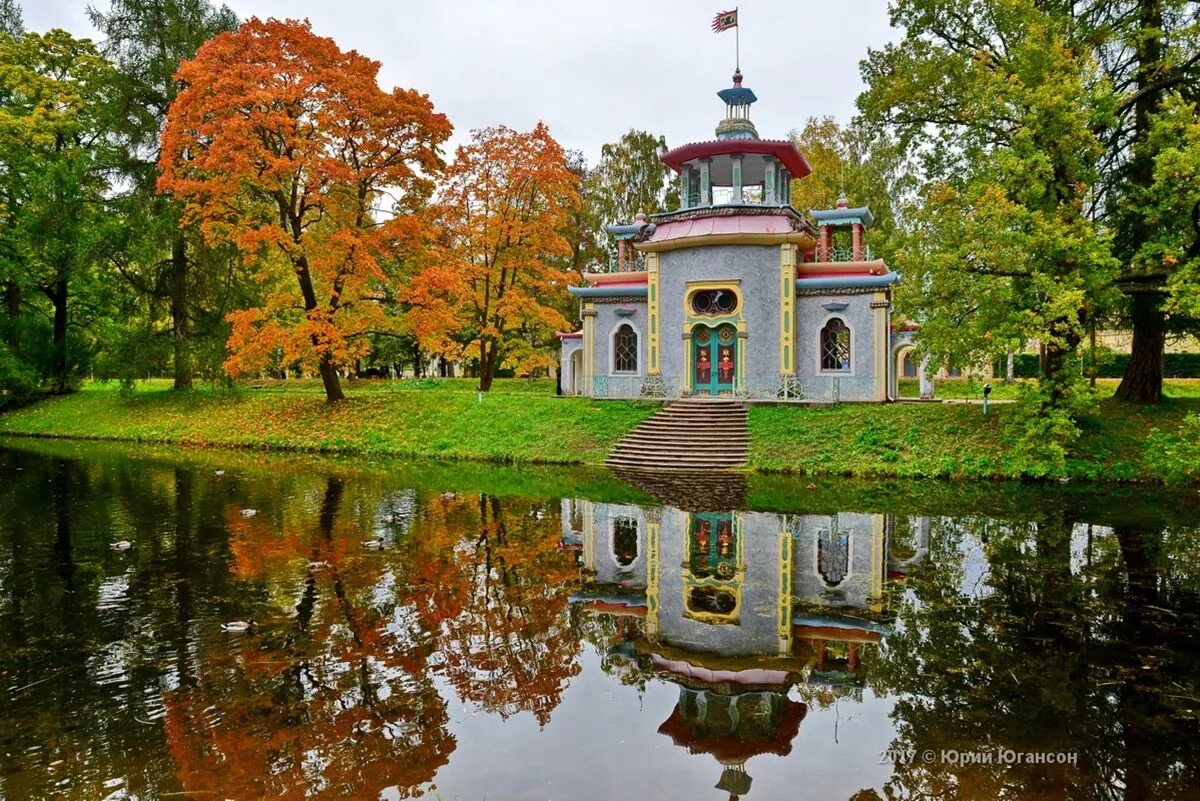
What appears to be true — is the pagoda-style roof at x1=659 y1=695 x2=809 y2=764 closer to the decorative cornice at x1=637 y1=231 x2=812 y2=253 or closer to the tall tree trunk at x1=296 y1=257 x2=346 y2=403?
the decorative cornice at x1=637 y1=231 x2=812 y2=253

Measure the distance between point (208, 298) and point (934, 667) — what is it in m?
29.5

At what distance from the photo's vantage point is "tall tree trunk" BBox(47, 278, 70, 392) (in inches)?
1237

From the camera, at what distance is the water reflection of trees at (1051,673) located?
490 cm

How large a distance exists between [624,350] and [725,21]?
1105 cm

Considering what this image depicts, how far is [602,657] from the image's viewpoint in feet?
23.1

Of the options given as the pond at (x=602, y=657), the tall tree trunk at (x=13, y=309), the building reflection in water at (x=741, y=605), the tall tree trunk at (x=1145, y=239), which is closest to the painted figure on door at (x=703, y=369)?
the tall tree trunk at (x=1145, y=239)

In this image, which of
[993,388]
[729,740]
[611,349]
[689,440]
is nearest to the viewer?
[729,740]

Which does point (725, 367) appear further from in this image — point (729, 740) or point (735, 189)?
point (729, 740)

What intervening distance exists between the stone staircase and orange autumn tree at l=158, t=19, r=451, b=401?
9909mm

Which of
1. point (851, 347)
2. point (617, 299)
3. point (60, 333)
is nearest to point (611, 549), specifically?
point (851, 347)

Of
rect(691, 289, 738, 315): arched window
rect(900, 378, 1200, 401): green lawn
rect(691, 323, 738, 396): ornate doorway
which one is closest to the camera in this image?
rect(691, 289, 738, 315): arched window

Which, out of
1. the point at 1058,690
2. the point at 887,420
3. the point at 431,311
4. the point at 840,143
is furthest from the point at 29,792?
the point at 840,143

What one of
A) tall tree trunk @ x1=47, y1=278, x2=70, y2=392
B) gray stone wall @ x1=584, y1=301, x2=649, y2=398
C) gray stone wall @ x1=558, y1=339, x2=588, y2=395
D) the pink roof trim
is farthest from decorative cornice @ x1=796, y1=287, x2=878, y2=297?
tall tree trunk @ x1=47, y1=278, x2=70, y2=392

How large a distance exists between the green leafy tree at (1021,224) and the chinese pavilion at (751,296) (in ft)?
14.3
